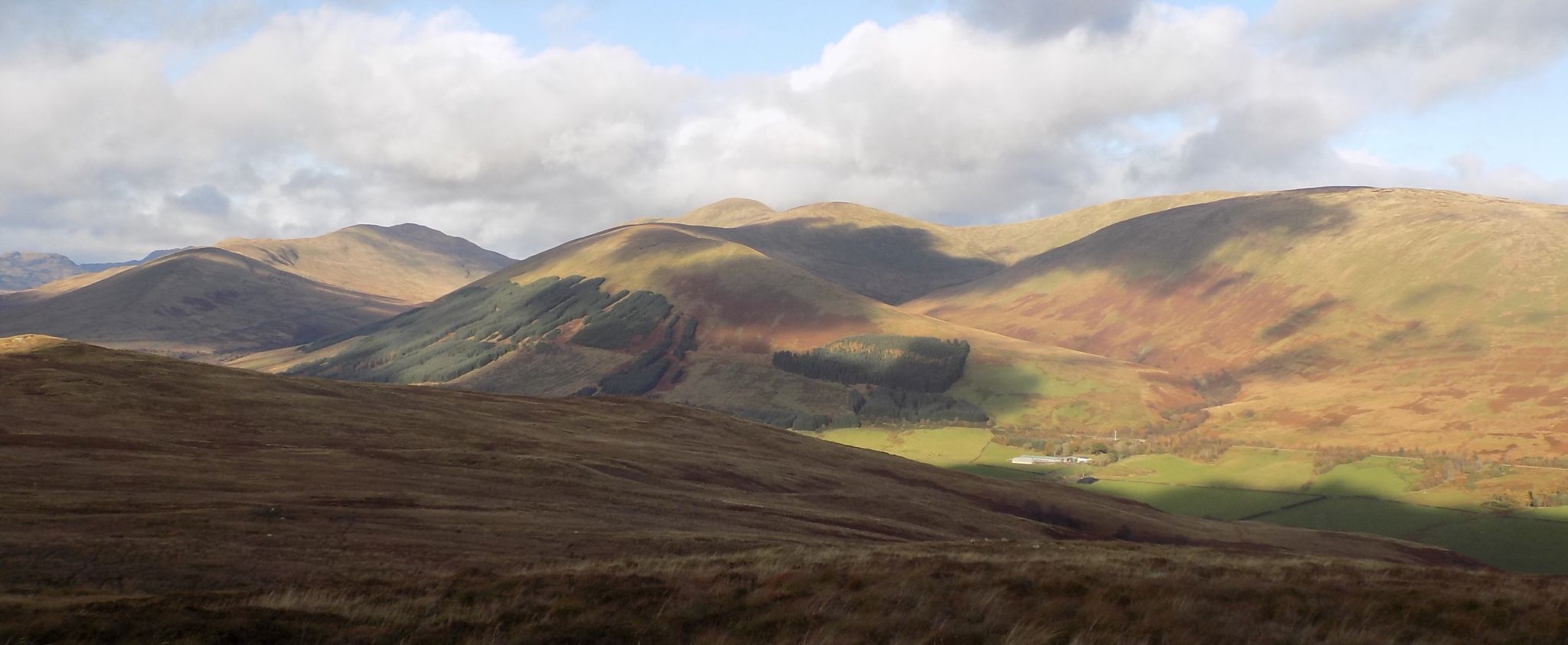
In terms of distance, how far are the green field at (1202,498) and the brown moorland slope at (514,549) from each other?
71.9 meters

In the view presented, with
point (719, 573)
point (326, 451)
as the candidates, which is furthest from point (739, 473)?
point (719, 573)

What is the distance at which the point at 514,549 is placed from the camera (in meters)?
37.6

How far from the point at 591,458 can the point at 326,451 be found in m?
17.3

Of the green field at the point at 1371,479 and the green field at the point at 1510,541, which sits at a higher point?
the green field at the point at 1371,479

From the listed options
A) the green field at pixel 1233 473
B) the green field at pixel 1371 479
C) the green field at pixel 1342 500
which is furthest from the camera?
the green field at pixel 1233 473

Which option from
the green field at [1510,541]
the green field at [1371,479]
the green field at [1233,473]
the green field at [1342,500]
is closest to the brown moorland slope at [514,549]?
the green field at [1510,541]

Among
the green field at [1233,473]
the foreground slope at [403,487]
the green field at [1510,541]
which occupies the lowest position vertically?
the green field at [1510,541]

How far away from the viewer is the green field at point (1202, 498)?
506 ft

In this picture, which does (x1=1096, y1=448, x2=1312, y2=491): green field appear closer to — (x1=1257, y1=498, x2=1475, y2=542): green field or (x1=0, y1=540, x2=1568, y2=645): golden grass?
(x1=1257, y1=498, x2=1475, y2=542): green field

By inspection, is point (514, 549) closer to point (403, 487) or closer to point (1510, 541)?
point (403, 487)

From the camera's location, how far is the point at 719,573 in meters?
26.1

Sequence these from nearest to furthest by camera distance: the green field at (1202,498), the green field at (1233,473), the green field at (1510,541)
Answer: the green field at (1510,541) → the green field at (1202,498) → the green field at (1233,473)

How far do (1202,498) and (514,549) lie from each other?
149 m

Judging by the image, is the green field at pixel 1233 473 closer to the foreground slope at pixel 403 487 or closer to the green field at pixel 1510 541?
the green field at pixel 1510 541
